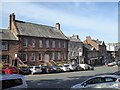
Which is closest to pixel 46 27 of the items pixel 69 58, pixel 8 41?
pixel 69 58

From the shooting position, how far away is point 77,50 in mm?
A: 77625

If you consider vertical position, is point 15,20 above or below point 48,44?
above

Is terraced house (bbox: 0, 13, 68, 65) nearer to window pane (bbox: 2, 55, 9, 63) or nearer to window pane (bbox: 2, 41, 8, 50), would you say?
window pane (bbox: 2, 55, 9, 63)

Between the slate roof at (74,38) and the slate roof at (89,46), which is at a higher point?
the slate roof at (74,38)

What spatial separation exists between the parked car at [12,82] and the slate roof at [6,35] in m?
37.1

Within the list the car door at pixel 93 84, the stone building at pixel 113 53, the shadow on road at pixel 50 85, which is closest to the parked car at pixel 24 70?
the shadow on road at pixel 50 85

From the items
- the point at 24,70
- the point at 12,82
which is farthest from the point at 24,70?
the point at 12,82

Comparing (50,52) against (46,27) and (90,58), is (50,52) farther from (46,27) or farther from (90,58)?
(90,58)

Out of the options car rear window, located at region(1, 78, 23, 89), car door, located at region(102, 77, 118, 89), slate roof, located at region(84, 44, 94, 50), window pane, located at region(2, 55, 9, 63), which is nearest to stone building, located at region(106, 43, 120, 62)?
slate roof, located at region(84, 44, 94, 50)

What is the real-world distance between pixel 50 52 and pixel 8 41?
12.8 metres

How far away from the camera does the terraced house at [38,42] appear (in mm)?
55750

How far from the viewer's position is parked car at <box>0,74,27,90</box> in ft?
47.9

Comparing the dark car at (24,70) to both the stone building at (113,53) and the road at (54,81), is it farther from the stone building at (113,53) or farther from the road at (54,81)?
the stone building at (113,53)

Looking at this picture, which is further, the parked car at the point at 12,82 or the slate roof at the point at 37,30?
the slate roof at the point at 37,30
